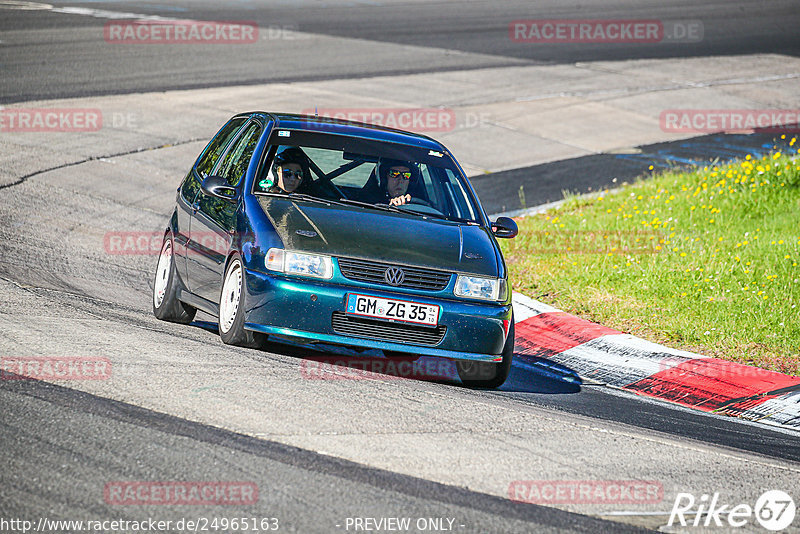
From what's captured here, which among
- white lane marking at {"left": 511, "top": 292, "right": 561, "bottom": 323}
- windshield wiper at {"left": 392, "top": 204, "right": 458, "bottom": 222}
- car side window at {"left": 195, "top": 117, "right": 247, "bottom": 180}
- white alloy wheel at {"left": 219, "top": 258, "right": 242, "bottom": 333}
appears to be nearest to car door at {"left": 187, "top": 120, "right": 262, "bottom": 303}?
white alloy wheel at {"left": 219, "top": 258, "right": 242, "bottom": 333}

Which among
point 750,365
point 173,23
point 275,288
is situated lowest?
point 750,365

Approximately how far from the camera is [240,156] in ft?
26.6

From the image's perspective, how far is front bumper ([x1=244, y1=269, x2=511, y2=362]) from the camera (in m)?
6.57

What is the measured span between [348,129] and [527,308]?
267 centimetres

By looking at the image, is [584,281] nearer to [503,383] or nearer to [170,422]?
[503,383]

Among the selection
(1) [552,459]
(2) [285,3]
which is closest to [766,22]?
(2) [285,3]

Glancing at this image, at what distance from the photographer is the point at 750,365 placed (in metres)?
8.55

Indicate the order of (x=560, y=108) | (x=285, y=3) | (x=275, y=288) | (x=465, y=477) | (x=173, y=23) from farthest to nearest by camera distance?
(x=285, y=3), (x=173, y=23), (x=560, y=108), (x=275, y=288), (x=465, y=477)

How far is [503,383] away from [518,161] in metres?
9.78
